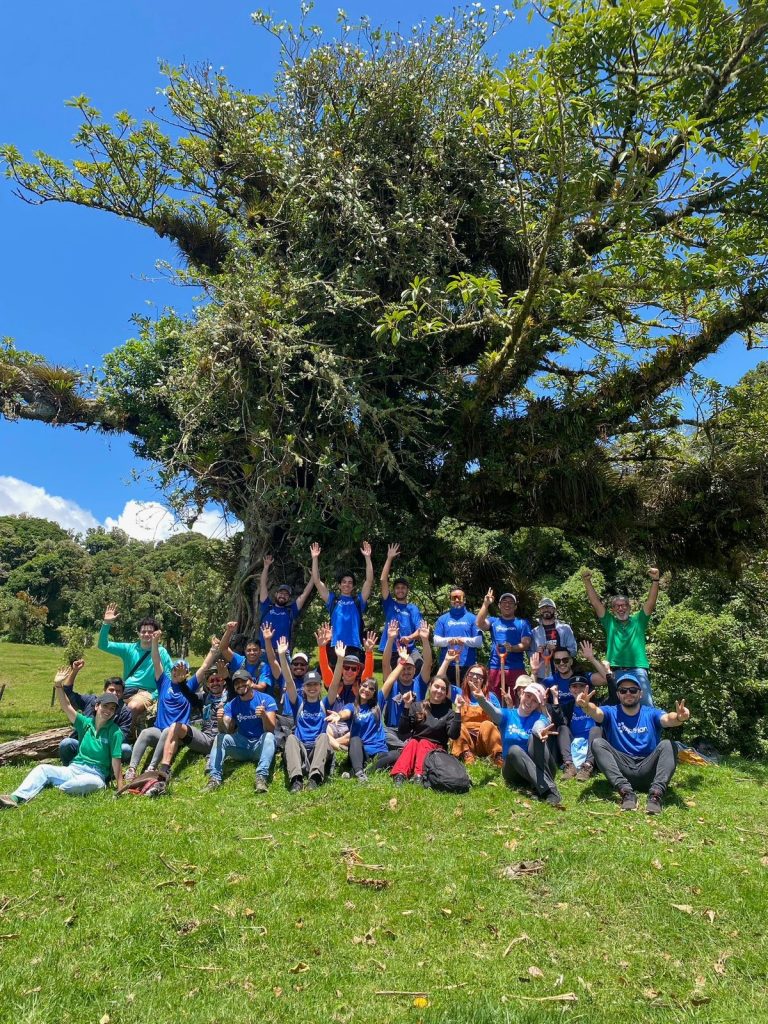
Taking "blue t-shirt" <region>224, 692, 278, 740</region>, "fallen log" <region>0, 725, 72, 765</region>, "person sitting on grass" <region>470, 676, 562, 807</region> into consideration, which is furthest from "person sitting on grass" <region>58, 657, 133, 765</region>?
"person sitting on grass" <region>470, 676, 562, 807</region>

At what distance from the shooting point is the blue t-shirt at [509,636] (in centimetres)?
931

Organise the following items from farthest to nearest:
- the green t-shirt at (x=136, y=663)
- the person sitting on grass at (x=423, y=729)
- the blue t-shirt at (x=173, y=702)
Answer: the green t-shirt at (x=136, y=663)
the blue t-shirt at (x=173, y=702)
the person sitting on grass at (x=423, y=729)

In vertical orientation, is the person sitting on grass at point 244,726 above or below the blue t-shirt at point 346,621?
below

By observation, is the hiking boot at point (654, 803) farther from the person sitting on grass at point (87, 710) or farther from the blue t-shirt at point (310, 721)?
the person sitting on grass at point (87, 710)

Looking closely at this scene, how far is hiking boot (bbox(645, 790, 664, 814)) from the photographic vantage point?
6.62 m

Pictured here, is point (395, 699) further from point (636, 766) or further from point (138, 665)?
point (138, 665)

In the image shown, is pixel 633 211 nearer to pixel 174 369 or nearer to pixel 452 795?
pixel 452 795

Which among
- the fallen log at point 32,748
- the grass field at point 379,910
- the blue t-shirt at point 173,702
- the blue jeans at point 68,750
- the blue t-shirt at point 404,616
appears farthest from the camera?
the blue t-shirt at point 404,616

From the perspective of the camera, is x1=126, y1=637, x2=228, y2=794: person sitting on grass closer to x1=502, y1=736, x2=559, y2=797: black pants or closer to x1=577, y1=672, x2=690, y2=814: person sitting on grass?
x1=502, y1=736, x2=559, y2=797: black pants

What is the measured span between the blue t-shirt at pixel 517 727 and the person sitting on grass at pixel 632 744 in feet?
1.96

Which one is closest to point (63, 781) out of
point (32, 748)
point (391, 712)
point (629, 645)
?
point (32, 748)

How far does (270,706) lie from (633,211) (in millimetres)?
Answer: 7637

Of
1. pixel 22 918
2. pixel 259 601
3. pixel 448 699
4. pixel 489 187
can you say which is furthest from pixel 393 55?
pixel 22 918

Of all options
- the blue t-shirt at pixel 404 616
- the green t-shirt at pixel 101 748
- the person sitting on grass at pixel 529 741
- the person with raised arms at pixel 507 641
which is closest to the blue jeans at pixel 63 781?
the green t-shirt at pixel 101 748
